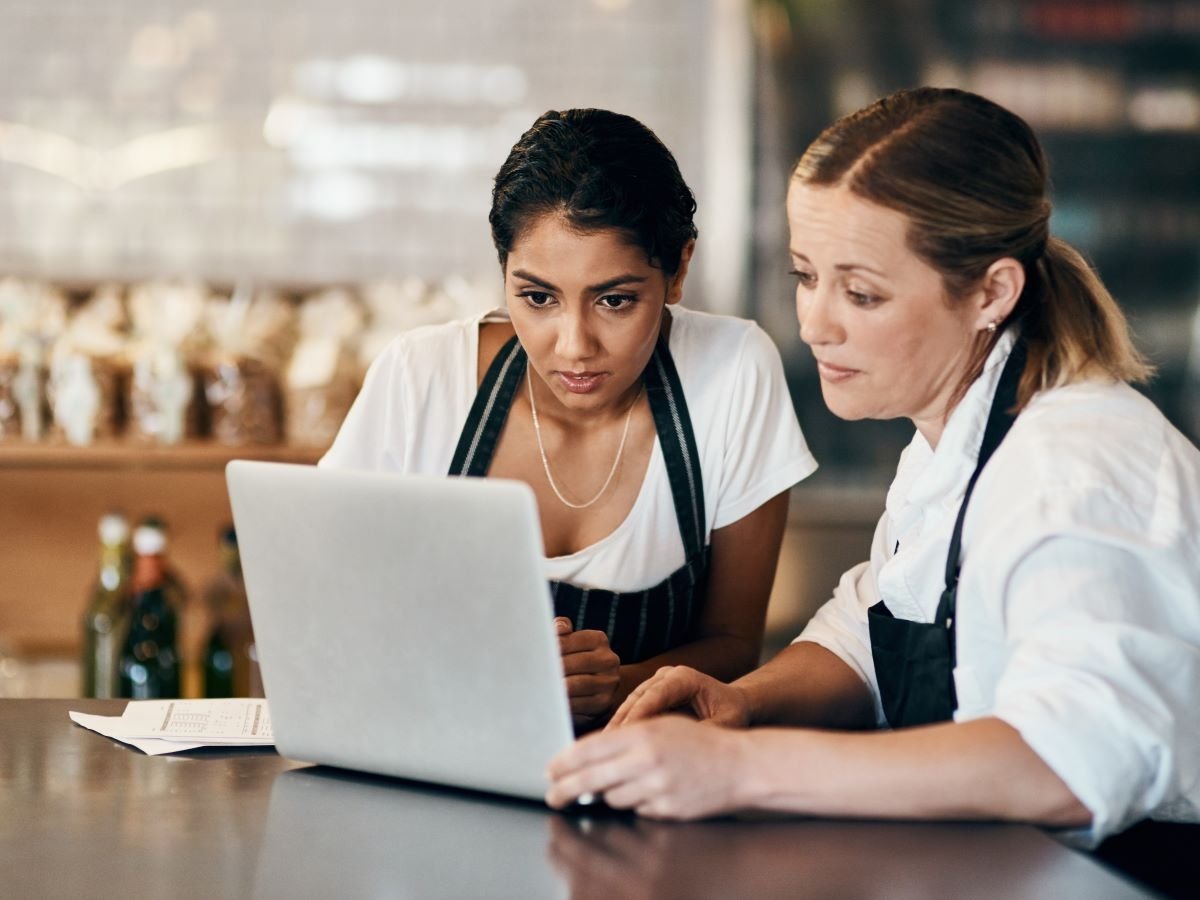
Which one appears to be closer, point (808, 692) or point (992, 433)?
point (992, 433)

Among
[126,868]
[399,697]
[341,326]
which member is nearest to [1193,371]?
[341,326]

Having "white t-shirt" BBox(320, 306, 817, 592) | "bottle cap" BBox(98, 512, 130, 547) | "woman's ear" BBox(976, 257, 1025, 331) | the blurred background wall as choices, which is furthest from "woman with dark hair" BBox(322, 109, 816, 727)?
the blurred background wall

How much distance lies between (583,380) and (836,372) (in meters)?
0.36

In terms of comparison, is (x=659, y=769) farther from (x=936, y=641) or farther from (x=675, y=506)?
(x=675, y=506)

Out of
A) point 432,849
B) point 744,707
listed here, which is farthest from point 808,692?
point 432,849

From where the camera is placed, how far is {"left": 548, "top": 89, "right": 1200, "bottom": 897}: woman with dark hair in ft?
3.66

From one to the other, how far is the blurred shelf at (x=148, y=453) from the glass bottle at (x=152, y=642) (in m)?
0.15

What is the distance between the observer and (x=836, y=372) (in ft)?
4.56

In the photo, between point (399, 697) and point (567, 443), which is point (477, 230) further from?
point (399, 697)

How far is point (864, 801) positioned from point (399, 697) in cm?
38

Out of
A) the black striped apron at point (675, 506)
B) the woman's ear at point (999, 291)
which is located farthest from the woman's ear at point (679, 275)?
the woman's ear at point (999, 291)

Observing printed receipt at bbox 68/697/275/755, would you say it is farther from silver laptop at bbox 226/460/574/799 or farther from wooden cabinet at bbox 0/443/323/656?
wooden cabinet at bbox 0/443/323/656

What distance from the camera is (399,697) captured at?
120 centimetres

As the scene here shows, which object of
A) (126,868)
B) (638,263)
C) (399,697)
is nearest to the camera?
(126,868)
